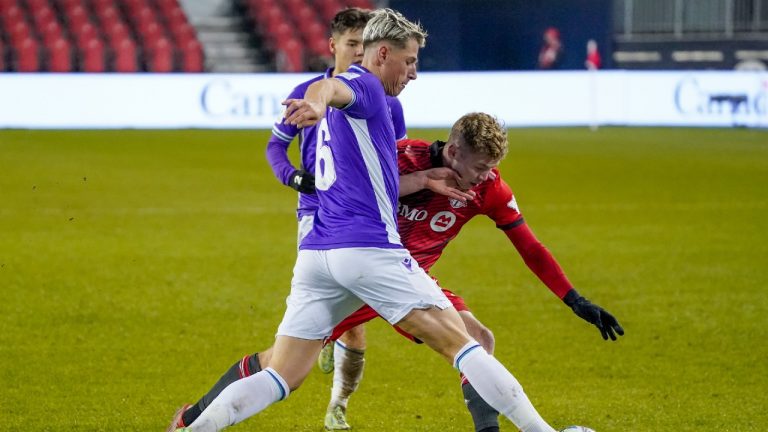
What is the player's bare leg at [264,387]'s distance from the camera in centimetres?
414

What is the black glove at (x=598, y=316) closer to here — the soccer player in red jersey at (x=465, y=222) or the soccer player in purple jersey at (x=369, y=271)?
the soccer player in red jersey at (x=465, y=222)

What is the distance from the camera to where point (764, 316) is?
26.8 feet

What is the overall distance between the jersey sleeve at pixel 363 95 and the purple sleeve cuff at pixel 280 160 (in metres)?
1.56

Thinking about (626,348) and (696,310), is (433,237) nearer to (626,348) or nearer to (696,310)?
(626,348)

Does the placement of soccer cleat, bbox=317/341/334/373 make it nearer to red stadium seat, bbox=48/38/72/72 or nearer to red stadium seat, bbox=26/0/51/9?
red stadium seat, bbox=48/38/72/72

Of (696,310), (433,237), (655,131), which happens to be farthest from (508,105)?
(433,237)

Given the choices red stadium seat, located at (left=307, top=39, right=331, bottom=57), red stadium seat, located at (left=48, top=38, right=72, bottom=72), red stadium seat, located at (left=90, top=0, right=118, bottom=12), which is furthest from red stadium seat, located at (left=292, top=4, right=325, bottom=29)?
red stadium seat, located at (left=48, top=38, right=72, bottom=72)

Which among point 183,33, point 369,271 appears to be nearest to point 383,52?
point 369,271

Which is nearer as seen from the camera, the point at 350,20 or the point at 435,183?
the point at 435,183

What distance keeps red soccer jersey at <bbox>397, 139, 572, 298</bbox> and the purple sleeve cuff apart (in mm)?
954

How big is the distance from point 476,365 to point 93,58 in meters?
20.7

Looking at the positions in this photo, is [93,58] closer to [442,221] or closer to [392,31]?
[442,221]

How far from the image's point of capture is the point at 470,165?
4.52 metres

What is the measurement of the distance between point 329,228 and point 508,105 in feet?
68.5
